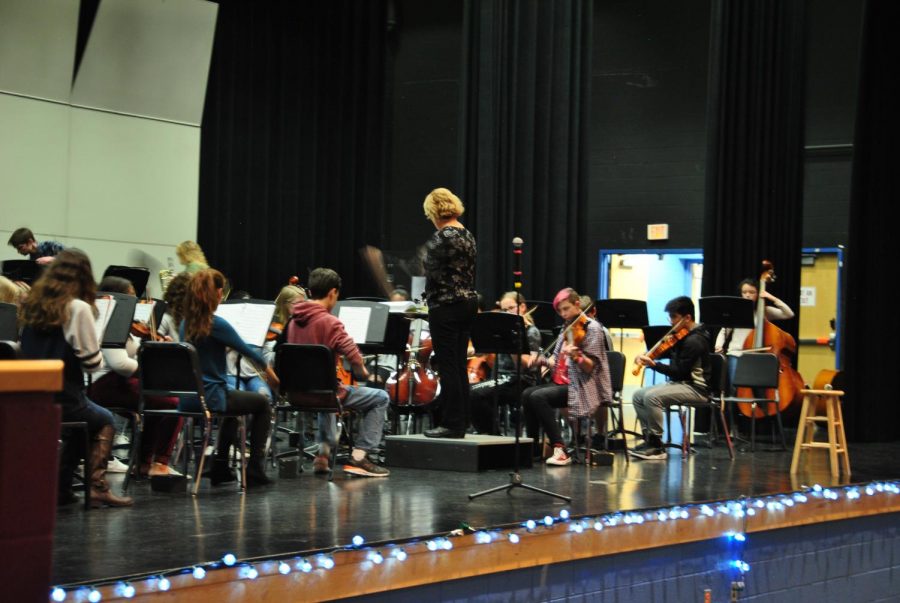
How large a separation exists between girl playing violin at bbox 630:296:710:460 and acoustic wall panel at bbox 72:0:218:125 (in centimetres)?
636

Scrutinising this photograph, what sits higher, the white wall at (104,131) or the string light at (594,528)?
the white wall at (104,131)

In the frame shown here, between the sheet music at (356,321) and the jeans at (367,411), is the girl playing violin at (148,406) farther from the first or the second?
the sheet music at (356,321)

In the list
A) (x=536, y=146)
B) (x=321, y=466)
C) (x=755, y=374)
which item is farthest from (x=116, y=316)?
(x=536, y=146)

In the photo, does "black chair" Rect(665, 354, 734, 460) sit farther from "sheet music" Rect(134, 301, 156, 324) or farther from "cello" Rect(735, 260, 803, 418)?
"sheet music" Rect(134, 301, 156, 324)

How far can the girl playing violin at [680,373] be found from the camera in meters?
7.43

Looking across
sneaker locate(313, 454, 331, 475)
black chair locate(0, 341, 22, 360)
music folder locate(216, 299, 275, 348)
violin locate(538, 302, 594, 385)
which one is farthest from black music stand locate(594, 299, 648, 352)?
black chair locate(0, 341, 22, 360)

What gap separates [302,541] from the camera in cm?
389

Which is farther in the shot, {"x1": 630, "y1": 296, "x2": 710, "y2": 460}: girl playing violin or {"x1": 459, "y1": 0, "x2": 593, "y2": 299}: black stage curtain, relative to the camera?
{"x1": 459, "y1": 0, "x2": 593, "y2": 299}: black stage curtain

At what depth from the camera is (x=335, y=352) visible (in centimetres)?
589

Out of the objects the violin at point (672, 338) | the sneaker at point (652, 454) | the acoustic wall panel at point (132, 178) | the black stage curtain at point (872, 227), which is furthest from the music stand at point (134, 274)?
the black stage curtain at point (872, 227)

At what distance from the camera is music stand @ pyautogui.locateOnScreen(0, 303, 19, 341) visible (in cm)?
530

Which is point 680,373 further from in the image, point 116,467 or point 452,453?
point 116,467

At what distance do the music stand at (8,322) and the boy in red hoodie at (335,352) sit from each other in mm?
1415

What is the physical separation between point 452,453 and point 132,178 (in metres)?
6.39
